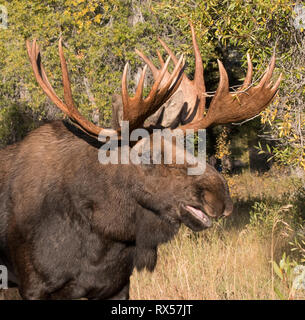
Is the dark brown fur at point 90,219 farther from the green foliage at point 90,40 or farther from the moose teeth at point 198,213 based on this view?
the green foliage at point 90,40

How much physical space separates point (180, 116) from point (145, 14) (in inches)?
189

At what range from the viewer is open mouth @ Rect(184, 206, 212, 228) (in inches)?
154

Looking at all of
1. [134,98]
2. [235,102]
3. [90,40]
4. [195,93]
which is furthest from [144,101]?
[90,40]

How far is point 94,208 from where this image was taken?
412cm

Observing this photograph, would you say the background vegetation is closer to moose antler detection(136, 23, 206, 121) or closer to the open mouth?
the open mouth

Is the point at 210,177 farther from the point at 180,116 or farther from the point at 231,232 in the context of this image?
the point at 231,232

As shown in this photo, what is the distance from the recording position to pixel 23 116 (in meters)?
11.3

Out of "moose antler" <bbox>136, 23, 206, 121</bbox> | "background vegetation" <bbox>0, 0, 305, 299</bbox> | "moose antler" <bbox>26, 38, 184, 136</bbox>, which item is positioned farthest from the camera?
"background vegetation" <bbox>0, 0, 305, 299</bbox>

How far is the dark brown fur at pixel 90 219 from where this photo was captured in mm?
4027

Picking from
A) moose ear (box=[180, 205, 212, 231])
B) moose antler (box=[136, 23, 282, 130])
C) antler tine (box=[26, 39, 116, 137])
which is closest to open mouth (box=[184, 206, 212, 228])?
moose ear (box=[180, 205, 212, 231])

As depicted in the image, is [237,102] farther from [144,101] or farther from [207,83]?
[207,83]

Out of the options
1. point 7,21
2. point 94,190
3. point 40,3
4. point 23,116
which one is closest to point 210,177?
point 94,190

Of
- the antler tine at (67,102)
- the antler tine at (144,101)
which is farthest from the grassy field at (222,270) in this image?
the antler tine at (67,102)

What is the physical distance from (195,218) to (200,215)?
4cm
